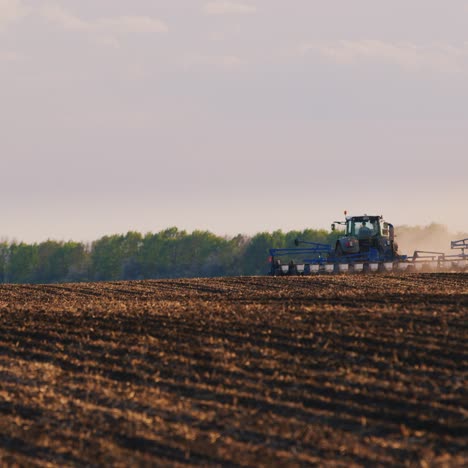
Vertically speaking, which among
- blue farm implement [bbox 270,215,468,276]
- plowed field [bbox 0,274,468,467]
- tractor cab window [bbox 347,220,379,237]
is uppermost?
tractor cab window [bbox 347,220,379,237]

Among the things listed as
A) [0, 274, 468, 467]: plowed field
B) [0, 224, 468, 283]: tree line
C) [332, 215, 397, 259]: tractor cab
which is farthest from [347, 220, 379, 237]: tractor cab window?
[0, 224, 468, 283]: tree line

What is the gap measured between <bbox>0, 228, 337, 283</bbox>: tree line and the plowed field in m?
77.2

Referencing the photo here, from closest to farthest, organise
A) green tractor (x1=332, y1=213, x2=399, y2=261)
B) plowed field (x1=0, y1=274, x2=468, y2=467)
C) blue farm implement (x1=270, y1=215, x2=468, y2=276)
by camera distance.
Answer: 1. plowed field (x1=0, y1=274, x2=468, y2=467)
2. blue farm implement (x1=270, y1=215, x2=468, y2=276)
3. green tractor (x1=332, y1=213, x2=399, y2=261)

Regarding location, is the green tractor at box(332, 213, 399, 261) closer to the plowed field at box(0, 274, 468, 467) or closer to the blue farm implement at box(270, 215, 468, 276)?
the blue farm implement at box(270, 215, 468, 276)

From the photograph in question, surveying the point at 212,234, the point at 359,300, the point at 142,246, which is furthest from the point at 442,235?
the point at 359,300

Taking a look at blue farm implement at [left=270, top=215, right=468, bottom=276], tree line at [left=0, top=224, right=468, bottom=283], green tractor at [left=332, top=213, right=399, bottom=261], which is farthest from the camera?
tree line at [left=0, top=224, right=468, bottom=283]

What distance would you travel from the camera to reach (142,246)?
100812 mm

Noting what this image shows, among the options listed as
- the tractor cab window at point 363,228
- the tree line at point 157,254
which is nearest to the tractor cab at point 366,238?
the tractor cab window at point 363,228

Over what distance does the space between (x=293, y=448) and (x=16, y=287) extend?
2507cm

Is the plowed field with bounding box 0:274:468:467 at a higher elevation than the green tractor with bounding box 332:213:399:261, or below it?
below

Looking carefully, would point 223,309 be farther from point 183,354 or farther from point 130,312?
point 183,354

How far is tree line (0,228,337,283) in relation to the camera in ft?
320

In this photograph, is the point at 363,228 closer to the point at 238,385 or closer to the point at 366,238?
the point at 366,238

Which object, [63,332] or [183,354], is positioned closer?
[183,354]
